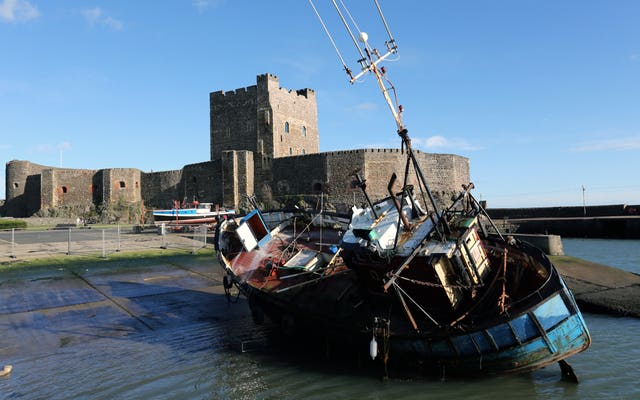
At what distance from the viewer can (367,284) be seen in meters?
9.29

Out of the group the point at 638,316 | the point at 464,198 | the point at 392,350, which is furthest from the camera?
the point at 638,316

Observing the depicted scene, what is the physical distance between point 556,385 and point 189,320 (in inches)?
336

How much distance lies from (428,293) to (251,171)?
42.0 metres

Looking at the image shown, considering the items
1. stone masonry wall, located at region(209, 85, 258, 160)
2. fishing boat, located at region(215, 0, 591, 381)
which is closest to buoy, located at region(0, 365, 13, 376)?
fishing boat, located at region(215, 0, 591, 381)

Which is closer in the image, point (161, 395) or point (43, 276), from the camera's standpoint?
point (161, 395)

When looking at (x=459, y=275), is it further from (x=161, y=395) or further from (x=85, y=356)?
(x=85, y=356)

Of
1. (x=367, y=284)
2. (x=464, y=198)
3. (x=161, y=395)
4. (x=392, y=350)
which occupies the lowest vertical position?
(x=161, y=395)

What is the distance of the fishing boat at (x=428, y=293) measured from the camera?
7.16m

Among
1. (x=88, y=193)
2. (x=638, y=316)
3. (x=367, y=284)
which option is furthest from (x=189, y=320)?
(x=88, y=193)

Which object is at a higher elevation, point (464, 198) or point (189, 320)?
point (464, 198)

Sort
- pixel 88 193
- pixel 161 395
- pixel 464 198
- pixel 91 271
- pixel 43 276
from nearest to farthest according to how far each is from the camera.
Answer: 1. pixel 161 395
2. pixel 464 198
3. pixel 43 276
4. pixel 91 271
5. pixel 88 193

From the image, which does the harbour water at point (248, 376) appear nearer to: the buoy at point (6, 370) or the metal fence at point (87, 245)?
the buoy at point (6, 370)

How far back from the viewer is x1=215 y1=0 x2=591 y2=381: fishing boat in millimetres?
7164

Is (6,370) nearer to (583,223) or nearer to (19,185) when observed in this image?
(583,223)
